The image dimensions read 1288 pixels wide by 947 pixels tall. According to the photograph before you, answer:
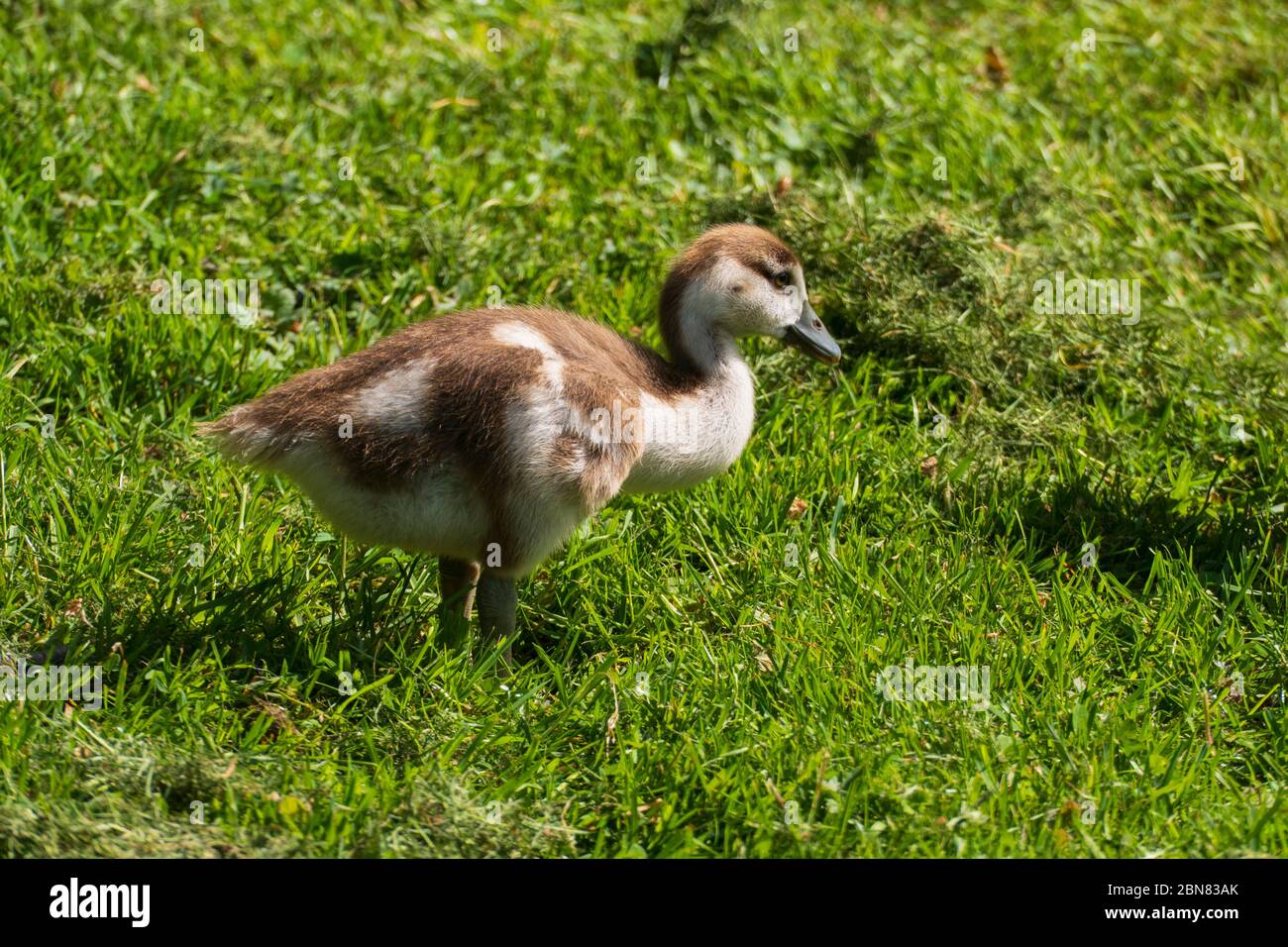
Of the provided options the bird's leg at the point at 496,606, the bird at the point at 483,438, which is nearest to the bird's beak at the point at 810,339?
the bird at the point at 483,438

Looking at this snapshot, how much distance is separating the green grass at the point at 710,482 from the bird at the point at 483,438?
424 millimetres

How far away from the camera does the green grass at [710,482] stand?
455 centimetres

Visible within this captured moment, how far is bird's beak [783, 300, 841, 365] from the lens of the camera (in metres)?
5.70

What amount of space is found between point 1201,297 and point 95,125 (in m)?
5.52

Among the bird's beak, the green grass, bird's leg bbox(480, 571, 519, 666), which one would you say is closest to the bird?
bird's leg bbox(480, 571, 519, 666)

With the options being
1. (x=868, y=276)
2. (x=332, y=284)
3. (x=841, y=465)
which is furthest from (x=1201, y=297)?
(x=332, y=284)

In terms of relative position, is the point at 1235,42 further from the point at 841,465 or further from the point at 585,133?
the point at 841,465

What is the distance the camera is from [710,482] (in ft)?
20.0

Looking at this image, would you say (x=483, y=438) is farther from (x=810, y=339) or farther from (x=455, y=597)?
(x=810, y=339)

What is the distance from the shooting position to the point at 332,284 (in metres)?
6.94

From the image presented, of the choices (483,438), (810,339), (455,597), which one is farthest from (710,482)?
(483,438)

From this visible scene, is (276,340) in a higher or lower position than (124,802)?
higher

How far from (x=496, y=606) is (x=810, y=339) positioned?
158 centimetres

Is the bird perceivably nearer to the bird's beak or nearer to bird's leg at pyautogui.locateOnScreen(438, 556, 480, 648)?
bird's leg at pyautogui.locateOnScreen(438, 556, 480, 648)
